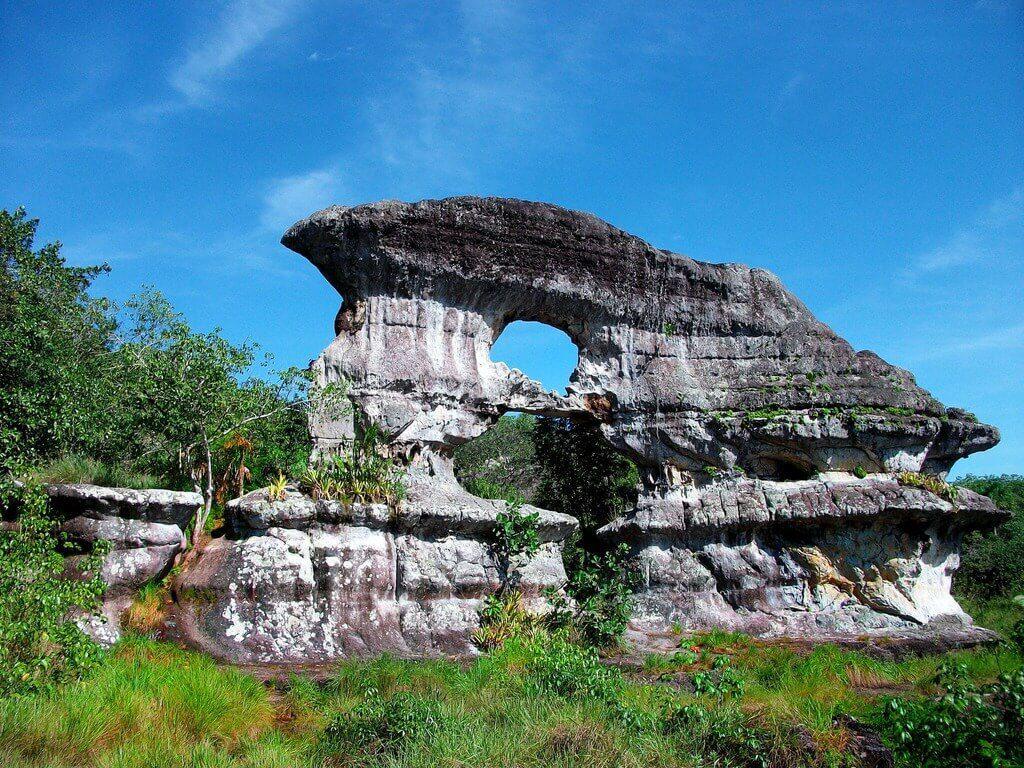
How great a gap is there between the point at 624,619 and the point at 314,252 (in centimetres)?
841

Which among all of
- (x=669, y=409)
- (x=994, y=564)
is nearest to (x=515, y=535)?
(x=669, y=409)

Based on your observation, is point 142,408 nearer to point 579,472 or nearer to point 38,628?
point 38,628

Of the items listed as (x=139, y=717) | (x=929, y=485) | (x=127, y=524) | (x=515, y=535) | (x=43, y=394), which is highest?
(x=43, y=394)

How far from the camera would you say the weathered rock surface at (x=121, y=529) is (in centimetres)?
966

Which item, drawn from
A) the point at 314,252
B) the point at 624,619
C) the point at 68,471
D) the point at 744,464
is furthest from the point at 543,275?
the point at 68,471

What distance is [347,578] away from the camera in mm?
11352

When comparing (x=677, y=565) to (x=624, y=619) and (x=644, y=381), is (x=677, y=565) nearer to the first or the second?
(x=624, y=619)

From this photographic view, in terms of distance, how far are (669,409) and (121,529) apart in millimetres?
10108

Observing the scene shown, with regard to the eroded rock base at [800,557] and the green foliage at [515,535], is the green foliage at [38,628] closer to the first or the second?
the green foliage at [515,535]

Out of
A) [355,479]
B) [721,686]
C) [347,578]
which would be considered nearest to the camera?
[721,686]

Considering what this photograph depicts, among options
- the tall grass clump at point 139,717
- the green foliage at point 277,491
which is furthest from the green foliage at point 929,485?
the tall grass clump at point 139,717

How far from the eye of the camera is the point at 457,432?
47.6ft

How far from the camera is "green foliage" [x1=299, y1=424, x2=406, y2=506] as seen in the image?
1189cm

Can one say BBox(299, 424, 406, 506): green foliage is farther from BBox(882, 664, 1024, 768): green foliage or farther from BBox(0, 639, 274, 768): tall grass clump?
BBox(882, 664, 1024, 768): green foliage
